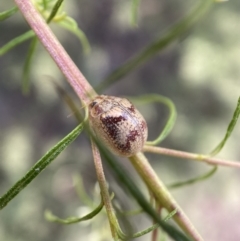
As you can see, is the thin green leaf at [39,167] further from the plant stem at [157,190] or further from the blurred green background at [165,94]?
the blurred green background at [165,94]

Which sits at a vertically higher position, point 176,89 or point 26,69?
point 26,69

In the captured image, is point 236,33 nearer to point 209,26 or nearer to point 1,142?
point 209,26

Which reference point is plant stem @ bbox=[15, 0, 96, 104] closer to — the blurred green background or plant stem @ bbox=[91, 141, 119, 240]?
plant stem @ bbox=[91, 141, 119, 240]

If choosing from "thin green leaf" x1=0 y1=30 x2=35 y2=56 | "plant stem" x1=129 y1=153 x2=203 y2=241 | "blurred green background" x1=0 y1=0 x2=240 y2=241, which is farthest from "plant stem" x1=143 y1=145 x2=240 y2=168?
"blurred green background" x1=0 y1=0 x2=240 y2=241

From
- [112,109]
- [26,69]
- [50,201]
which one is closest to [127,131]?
[112,109]

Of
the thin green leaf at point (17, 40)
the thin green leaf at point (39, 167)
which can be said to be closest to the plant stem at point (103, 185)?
the thin green leaf at point (39, 167)

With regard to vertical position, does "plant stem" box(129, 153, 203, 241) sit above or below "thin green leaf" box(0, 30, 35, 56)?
below
